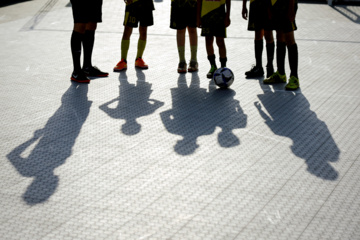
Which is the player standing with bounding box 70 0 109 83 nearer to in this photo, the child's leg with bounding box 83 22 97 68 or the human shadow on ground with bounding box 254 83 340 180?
the child's leg with bounding box 83 22 97 68

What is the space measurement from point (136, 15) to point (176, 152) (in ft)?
10.6

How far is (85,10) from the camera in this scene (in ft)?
20.9

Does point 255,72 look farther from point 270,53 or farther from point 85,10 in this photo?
point 85,10

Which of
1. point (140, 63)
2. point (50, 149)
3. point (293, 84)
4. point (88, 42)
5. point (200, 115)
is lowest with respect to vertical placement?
point (140, 63)

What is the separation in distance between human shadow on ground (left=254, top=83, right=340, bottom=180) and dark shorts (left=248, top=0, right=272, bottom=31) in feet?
2.52

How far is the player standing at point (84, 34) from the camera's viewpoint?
20.9ft

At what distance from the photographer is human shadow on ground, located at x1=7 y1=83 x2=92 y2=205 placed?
372cm

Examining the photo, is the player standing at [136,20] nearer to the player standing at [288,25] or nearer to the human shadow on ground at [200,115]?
the human shadow on ground at [200,115]

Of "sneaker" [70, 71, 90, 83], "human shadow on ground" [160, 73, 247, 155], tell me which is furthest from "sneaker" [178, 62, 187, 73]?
"sneaker" [70, 71, 90, 83]

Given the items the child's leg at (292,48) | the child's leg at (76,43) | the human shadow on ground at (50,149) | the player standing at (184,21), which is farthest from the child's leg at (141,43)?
the child's leg at (292,48)

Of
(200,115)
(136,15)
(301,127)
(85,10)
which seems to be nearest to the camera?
(301,127)

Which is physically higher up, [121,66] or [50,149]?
[50,149]

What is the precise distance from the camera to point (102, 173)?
13.0 ft

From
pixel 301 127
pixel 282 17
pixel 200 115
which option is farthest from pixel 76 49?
pixel 301 127
